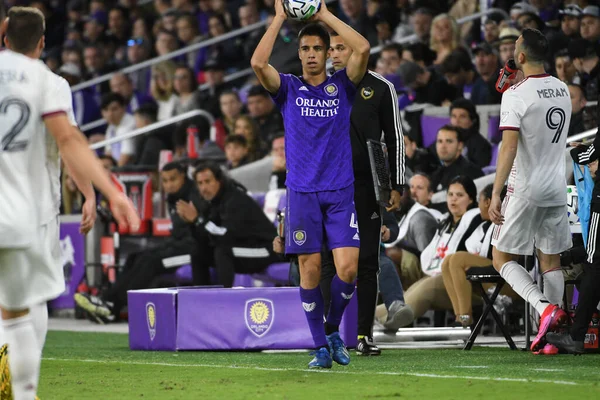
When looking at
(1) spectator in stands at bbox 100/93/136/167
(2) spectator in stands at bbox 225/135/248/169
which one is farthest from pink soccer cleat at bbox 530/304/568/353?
(1) spectator in stands at bbox 100/93/136/167

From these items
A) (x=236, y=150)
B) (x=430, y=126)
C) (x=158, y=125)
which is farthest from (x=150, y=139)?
(x=430, y=126)

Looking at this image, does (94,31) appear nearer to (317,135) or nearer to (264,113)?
(264,113)

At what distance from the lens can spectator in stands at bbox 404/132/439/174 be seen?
526 inches

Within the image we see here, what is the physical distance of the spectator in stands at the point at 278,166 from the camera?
1401 cm

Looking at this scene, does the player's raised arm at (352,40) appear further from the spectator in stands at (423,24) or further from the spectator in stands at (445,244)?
the spectator in stands at (423,24)

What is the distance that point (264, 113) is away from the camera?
647 inches

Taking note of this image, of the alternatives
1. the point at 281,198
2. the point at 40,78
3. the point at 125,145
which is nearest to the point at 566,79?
the point at 281,198

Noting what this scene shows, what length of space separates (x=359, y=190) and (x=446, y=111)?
212 inches

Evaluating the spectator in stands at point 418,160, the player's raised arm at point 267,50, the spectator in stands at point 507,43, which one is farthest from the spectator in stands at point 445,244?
the player's raised arm at point 267,50

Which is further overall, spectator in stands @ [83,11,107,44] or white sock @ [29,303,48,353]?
spectator in stands @ [83,11,107,44]

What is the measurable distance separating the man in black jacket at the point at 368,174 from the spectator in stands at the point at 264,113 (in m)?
6.85

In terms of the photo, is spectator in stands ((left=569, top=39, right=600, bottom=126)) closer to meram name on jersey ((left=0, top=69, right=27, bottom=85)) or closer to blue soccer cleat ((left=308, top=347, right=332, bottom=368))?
blue soccer cleat ((left=308, top=347, right=332, bottom=368))

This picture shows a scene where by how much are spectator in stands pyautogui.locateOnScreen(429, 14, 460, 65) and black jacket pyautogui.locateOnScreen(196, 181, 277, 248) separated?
11.6 feet

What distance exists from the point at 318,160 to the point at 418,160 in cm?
554
